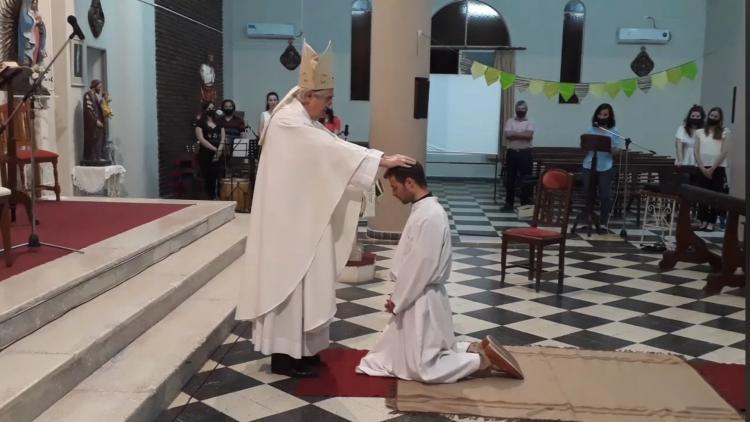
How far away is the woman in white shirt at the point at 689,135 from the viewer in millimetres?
9211

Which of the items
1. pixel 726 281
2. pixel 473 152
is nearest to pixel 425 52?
pixel 726 281

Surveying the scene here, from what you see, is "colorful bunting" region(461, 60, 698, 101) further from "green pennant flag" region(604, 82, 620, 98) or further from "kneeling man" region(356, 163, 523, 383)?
"kneeling man" region(356, 163, 523, 383)

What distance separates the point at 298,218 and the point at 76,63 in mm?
5472

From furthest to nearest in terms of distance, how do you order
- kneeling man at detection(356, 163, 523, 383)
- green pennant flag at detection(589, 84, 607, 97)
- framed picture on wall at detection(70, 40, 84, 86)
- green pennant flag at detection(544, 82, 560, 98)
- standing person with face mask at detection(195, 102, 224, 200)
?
standing person with face mask at detection(195, 102, 224, 200) < green pennant flag at detection(544, 82, 560, 98) < green pennant flag at detection(589, 84, 607, 97) < framed picture on wall at detection(70, 40, 84, 86) < kneeling man at detection(356, 163, 523, 383)

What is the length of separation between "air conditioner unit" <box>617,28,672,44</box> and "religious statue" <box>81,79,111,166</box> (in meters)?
10.7

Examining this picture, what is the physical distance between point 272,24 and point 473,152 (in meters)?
4.98

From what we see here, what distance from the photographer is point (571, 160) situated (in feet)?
38.5

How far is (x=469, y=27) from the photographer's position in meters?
15.1

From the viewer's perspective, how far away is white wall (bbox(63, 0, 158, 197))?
923 centimetres

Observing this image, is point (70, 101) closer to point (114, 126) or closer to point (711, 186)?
point (114, 126)

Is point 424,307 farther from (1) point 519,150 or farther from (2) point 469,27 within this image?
(2) point 469,27

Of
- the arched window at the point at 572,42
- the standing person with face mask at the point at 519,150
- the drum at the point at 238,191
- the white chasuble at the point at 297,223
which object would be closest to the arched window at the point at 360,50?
the arched window at the point at 572,42

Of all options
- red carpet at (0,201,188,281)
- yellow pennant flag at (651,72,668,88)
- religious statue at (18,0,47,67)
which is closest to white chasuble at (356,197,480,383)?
red carpet at (0,201,188,281)

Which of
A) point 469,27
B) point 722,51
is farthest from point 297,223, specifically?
point 722,51
